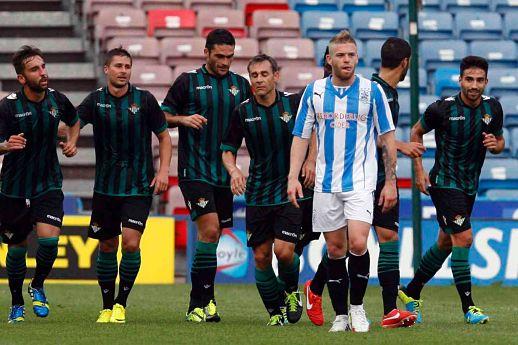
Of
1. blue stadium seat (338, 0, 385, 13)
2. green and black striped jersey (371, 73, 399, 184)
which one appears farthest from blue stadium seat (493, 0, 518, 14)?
green and black striped jersey (371, 73, 399, 184)

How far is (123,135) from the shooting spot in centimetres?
1084

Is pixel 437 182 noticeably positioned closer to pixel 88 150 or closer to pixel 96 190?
pixel 96 190

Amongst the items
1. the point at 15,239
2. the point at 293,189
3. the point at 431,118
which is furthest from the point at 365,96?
the point at 15,239

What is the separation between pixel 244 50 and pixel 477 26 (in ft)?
13.6

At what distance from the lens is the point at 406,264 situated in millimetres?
17047

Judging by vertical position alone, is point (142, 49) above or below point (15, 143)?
above

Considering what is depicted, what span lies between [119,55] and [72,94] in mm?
10392

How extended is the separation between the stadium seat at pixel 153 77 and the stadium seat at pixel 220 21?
1.53 meters

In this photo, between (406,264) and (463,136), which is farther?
(406,264)

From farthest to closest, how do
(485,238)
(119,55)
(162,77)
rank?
(162,77), (485,238), (119,55)

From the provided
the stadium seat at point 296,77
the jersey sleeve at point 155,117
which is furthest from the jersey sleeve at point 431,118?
the stadium seat at point 296,77

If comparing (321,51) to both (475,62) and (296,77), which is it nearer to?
(296,77)

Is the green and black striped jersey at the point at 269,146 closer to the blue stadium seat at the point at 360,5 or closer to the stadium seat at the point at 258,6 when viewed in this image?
the stadium seat at the point at 258,6

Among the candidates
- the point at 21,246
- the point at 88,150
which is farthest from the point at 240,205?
the point at 21,246
